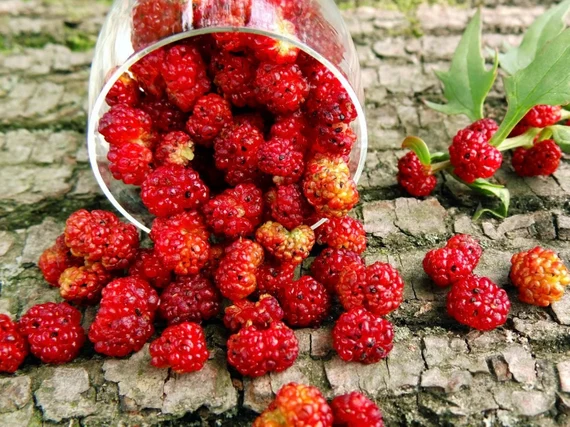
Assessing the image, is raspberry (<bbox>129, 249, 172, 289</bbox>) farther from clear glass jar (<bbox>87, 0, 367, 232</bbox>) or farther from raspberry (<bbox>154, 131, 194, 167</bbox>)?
raspberry (<bbox>154, 131, 194, 167</bbox>)

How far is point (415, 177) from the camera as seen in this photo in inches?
67.4

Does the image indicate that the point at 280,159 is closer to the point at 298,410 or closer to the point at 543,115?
the point at 298,410

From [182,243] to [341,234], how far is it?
40 centimetres

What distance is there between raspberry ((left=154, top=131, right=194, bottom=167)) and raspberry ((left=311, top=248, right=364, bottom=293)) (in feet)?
1.30

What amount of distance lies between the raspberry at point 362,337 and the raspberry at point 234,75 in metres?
0.57

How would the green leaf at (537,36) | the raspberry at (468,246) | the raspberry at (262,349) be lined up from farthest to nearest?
the green leaf at (537,36) → the raspberry at (468,246) → the raspberry at (262,349)

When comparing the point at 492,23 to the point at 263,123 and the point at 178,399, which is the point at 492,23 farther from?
the point at 178,399

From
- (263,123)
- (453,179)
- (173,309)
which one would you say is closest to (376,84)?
(453,179)

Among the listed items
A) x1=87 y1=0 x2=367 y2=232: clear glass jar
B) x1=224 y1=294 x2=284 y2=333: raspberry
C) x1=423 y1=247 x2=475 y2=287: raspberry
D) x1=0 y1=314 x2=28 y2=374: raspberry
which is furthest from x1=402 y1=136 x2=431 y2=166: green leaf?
x1=0 y1=314 x2=28 y2=374: raspberry

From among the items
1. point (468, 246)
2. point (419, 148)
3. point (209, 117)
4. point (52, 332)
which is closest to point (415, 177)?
point (419, 148)

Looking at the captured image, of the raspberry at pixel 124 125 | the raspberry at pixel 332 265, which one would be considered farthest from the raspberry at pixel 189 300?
the raspberry at pixel 124 125

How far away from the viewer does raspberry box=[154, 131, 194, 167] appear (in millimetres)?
1425

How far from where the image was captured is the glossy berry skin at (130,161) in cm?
143

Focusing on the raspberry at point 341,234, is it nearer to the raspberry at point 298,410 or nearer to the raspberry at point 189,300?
the raspberry at point 189,300
